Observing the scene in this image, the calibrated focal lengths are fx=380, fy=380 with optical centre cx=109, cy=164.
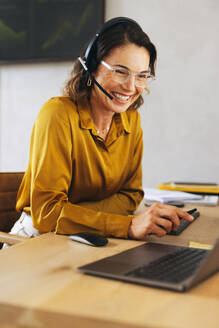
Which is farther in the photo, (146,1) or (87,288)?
(146,1)

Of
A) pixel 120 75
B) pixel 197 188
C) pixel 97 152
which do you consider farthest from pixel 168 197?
pixel 120 75

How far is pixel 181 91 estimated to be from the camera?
2.46 meters

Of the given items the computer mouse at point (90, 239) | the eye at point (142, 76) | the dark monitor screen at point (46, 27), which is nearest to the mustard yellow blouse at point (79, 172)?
the computer mouse at point (90, 239)

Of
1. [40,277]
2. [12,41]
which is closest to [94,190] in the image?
[40,277]

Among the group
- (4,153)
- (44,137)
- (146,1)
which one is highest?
(146,1)

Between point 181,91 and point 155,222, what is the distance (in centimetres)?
163

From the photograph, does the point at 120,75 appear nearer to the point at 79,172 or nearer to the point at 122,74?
the point at 122,74

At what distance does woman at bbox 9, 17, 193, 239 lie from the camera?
1.05 meters

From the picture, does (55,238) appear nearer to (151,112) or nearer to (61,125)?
(61,125)

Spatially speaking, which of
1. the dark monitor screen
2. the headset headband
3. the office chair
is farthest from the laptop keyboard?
the dark monitor screen

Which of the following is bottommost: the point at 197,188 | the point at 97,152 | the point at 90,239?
the point at 197,188

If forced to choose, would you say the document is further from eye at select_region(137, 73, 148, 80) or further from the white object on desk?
eye at select_region(137, 73, 148, 80)

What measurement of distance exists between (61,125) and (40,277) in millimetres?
615

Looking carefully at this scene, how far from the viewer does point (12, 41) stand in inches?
108
